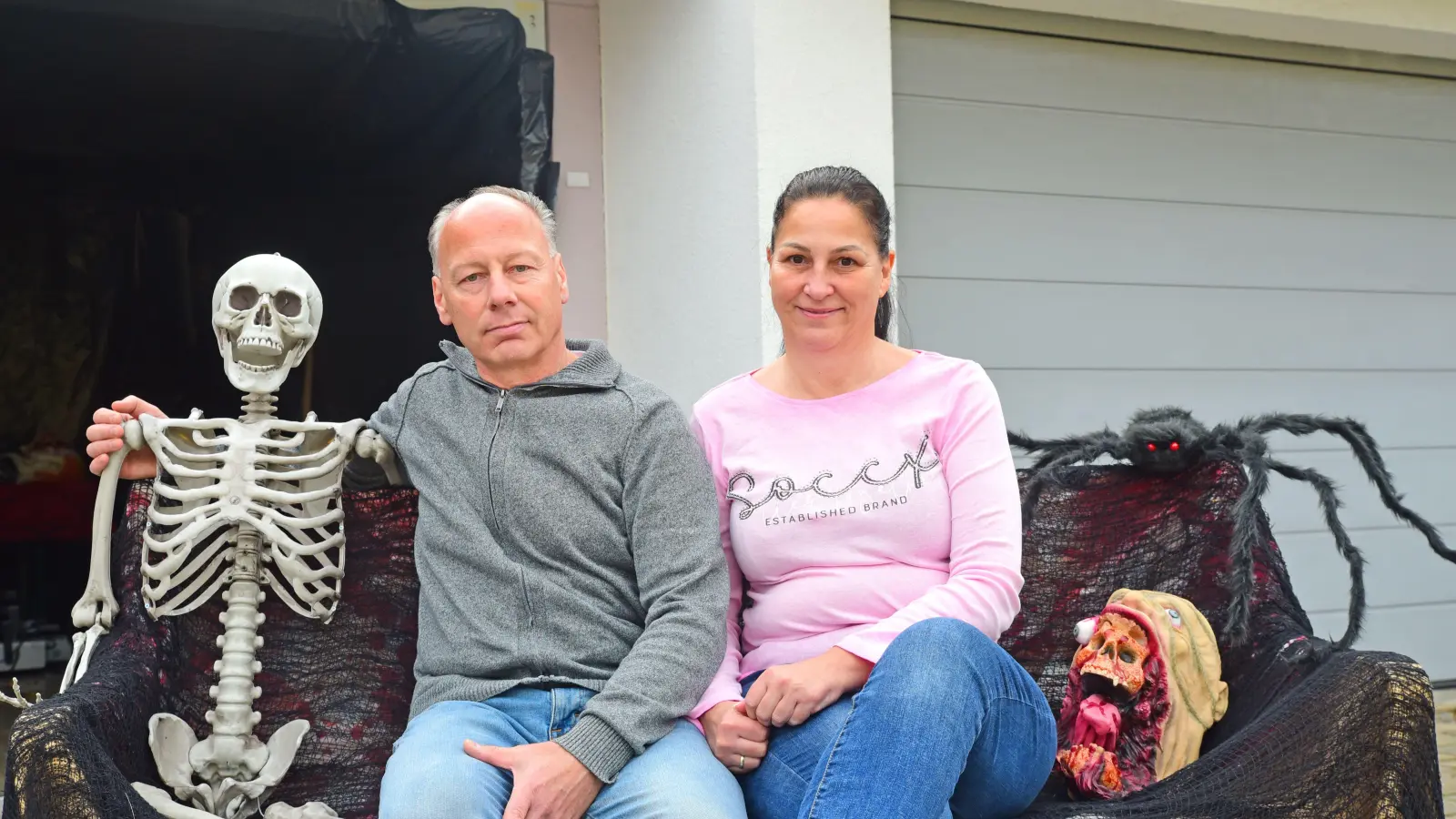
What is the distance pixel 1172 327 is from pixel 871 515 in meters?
2.67

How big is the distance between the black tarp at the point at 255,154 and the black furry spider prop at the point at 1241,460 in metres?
1.89

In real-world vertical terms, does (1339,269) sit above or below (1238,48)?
below

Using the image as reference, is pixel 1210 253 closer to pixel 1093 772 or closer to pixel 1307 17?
pixel 1307 17

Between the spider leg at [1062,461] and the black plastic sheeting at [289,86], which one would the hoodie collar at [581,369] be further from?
the black plastic sheeting at [289,86]

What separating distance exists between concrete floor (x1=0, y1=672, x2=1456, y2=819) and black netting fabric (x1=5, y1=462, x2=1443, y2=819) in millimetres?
943

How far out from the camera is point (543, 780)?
1.62 meters

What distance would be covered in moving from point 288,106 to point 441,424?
2.62 metres

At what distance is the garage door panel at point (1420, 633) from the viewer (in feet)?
14.6

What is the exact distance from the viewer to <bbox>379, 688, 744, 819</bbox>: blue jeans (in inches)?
63.3

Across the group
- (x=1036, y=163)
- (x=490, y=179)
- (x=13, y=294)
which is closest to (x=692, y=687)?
(x=490, y=179)

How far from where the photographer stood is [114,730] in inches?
68.7

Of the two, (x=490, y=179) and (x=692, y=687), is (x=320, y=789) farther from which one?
(x=490, y=179)

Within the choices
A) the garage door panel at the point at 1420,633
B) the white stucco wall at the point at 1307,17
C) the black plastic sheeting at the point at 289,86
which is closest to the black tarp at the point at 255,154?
the black plastic sheeting at the point at 289,86

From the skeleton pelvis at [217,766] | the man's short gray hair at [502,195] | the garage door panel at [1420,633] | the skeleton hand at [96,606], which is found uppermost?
the man's short gray hair at [502,195]
